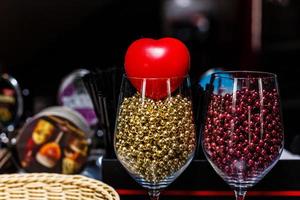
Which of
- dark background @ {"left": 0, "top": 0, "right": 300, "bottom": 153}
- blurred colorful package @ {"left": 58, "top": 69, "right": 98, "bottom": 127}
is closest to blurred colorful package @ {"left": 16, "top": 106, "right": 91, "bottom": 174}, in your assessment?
blurred colorful package @ {"left": 58, "top": 69, "right": 98, "bottom": 127}

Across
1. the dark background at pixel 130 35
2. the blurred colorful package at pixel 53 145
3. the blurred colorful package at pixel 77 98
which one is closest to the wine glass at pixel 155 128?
the blurred colorful package at pixel 53 145

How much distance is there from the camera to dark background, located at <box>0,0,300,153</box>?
2990mm

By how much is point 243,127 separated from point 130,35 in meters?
2.66

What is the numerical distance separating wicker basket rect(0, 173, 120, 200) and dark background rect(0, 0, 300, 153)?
0.97m

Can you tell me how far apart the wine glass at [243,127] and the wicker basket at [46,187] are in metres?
0.25

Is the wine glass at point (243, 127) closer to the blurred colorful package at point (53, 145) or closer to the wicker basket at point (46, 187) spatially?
the wicker basket at point (46, 187)

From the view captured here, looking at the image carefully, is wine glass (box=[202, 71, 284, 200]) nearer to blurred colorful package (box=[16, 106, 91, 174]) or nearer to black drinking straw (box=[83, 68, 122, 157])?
black drinking straw (box=[83, 68, 122, 157])

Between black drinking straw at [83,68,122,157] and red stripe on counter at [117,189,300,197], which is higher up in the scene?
black drinking straw at [83,68,122,157]

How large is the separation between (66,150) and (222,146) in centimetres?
48

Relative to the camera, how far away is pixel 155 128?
2.73 ft

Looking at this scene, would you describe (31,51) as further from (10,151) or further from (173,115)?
(173,115)

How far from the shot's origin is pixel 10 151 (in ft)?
4.17

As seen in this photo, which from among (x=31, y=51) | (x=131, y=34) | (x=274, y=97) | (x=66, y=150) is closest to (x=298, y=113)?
(x=131, y=34)

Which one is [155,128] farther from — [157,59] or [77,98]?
[77,98]
